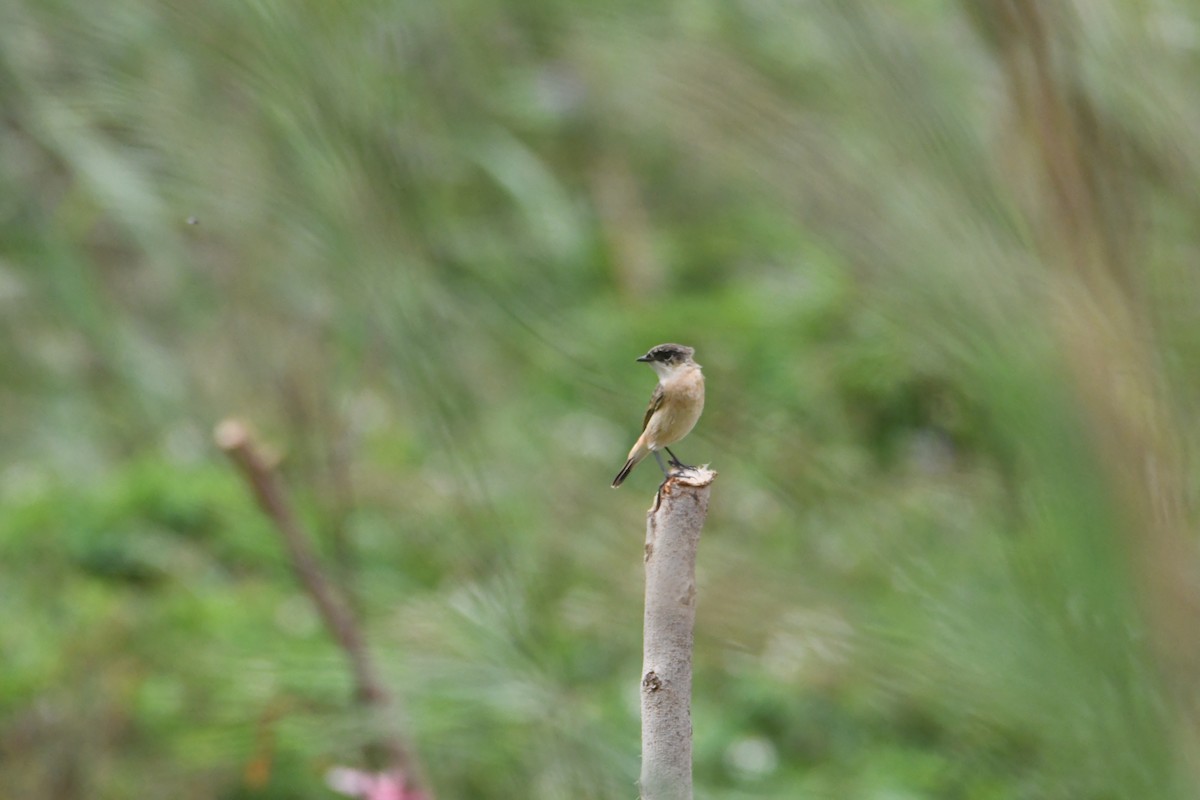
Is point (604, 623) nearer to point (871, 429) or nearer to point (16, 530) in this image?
point (871, 429)

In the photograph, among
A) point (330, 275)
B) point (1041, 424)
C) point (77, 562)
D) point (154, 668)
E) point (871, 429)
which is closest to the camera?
point (1041, 424)

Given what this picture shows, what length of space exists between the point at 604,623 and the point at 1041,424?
0.27m

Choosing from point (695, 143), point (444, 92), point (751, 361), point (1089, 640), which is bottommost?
point (1089, 640)

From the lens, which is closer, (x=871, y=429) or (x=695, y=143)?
(x=695, y=143)

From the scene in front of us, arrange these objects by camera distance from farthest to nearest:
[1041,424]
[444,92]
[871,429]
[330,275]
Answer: [871,429]
[444,92]
[330,275]
[1041,424]

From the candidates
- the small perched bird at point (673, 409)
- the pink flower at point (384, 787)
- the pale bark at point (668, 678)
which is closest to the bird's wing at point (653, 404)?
the small perched bird at point (673, 409)

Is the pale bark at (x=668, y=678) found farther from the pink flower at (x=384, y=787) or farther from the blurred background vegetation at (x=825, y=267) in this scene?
the pink flower at (x=384, y=787)

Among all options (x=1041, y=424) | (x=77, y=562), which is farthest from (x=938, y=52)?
(x=77, y=562)

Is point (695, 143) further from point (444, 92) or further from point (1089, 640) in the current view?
point (444, 92)

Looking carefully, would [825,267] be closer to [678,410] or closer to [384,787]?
[678,410]

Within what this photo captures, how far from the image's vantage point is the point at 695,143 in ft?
1.52

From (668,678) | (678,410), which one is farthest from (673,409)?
(668,678)

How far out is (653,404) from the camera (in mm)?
500

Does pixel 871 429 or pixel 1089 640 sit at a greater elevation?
pixel 871 429
